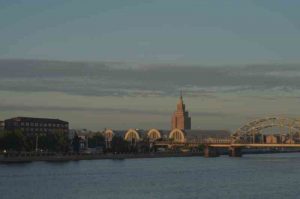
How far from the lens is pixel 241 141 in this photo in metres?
195

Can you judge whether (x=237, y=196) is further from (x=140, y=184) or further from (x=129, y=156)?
(x=129, y=156)

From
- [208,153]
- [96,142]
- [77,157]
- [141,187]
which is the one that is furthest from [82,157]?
[141,187]

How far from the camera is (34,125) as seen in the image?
187250 mm

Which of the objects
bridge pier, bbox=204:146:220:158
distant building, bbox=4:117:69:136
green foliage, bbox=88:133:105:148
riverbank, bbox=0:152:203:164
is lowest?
riverbank, bbox=0:152:203:164

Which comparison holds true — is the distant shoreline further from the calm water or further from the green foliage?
the calm water

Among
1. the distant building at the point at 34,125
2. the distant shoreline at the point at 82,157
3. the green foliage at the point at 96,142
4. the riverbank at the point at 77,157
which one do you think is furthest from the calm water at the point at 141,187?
the green foliage at the point at 96,142

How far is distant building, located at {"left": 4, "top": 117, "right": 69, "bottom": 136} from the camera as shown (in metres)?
182

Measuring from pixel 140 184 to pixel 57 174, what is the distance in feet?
55.1

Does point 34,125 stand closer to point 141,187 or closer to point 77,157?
point 77,157

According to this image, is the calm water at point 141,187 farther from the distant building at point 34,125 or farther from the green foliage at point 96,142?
the green foliage at point 96,142

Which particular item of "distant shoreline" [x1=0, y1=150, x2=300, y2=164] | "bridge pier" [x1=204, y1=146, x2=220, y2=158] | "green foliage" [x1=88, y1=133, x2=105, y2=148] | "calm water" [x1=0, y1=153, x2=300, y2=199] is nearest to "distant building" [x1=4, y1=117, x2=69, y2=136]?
"green foliage" [x1=88, y1=133, x2=105, y2=148]

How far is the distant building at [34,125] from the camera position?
182 m

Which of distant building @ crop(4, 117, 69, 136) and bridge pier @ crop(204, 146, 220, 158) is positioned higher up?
distant building @ crop(4, 117, 69, 136)

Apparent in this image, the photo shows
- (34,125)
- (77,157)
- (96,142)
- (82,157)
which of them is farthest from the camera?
(96,142)
